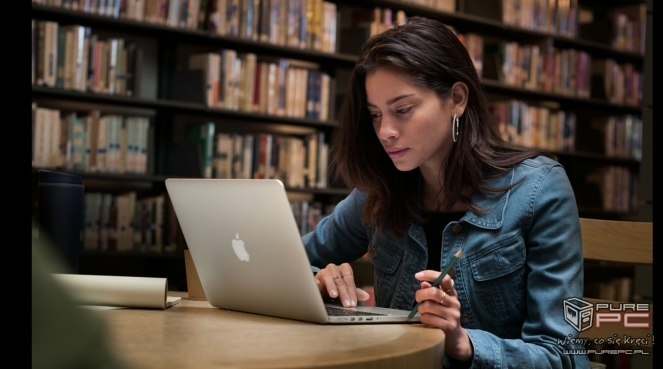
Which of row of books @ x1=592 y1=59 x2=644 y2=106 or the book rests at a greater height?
row of books @ x1=592 y1=59 x2=644 y2=106

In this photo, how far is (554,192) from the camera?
141 cm

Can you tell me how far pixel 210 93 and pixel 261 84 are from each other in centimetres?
26

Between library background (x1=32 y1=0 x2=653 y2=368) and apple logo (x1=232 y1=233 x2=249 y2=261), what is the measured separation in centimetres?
191

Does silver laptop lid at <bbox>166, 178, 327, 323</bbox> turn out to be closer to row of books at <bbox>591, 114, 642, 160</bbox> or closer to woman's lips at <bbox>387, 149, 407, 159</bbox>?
woman's lips at <bbox>387, 149, 407, 159</bbox>

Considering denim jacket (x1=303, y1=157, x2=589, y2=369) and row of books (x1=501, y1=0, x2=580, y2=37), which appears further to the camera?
row of books (x1=501, y1=0, x2=580, y2=37)

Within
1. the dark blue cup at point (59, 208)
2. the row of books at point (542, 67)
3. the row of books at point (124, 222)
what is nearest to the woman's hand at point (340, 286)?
the dark blue cup at point (59, 208)

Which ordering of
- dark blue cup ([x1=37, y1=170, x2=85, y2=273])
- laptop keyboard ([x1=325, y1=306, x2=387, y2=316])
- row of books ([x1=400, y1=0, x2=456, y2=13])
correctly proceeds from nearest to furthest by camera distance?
1. laptop keyboard ([x1=325, y1=306, x2=387, y2=316])
2. dark blue cup ([x1=37, y1=170, x2=85, y2=273])
3. row of books ([x1=400, y1=0, x2=456, y2=13])

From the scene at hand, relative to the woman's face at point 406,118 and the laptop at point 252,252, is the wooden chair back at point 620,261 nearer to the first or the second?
the woman's face at point 406,118

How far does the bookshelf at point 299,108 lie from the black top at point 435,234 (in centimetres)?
217

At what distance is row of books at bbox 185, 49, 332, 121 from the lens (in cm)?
373

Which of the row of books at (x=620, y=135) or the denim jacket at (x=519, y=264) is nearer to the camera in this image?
the denim jacket at (x=519, y=264)

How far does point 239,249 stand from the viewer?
123 centimetres

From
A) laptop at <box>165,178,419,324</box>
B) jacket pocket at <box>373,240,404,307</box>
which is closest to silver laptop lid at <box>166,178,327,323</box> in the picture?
laptop at <box>165,178,419,324</box>

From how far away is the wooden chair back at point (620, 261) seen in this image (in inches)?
62.3
